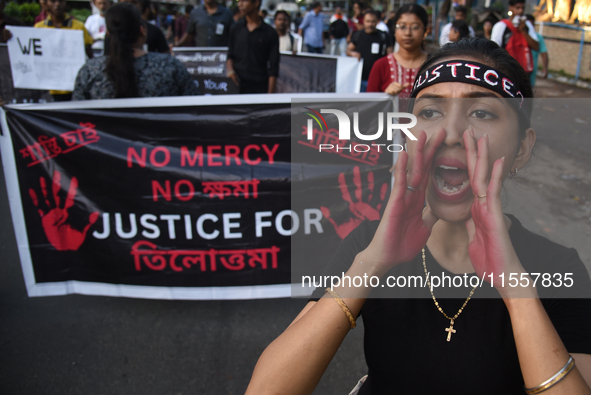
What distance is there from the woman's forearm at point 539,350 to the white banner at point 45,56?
428cm

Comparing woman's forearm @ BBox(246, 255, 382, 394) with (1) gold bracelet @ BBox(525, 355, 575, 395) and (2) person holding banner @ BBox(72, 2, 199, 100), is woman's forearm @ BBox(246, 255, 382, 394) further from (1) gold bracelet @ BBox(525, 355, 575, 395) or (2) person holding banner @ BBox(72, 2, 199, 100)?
(2) person holding banner @ BBox(72, 2, 199, 100)

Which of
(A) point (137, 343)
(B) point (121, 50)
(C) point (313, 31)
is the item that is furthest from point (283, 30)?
(A) point (137, 343)

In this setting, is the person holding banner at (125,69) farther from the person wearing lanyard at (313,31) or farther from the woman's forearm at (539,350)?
the person wearing lanyard at (313,31)

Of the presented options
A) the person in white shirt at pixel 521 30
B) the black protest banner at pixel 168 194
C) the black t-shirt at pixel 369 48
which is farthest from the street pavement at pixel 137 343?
the black t-shirt at pixel 369 48

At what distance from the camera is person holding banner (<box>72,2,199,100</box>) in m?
3.09

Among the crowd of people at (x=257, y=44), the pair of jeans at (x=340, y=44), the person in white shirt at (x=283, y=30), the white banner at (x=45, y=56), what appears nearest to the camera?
the crowd of people at (x=257, y=44)

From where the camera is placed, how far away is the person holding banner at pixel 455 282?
38.3 inches

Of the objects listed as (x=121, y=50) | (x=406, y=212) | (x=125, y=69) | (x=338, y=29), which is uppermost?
(x=338, y=29)

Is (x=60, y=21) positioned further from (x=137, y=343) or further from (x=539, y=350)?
(x=539, y=350)

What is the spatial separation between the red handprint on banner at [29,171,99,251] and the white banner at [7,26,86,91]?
160 centimetres

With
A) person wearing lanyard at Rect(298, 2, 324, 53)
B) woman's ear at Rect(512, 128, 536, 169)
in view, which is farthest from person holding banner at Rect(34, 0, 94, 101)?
person wearing lanyard at Rect(298, 2, 324, 53)

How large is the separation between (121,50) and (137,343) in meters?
1.99

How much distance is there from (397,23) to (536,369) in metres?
3.79

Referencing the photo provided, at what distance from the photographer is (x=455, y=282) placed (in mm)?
1281
